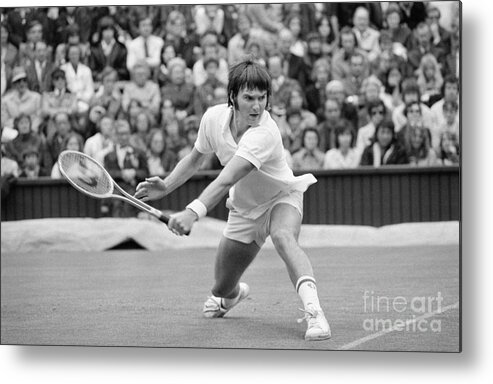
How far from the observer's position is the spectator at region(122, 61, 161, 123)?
611 cm

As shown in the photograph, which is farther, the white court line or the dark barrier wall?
the dark barrier wall

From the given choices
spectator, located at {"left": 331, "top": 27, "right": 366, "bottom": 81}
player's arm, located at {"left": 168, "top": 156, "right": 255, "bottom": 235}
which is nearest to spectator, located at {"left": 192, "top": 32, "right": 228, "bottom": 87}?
spectator, located at {"left": 331, "top": 27, "right": 366, "bottom": 81}

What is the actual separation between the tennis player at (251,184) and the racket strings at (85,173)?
0.17 meters

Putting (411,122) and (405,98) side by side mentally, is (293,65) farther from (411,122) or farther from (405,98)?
(411,122)

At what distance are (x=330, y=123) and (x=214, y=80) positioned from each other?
0.58 meters

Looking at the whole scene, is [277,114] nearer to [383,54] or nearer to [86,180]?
[383,54]

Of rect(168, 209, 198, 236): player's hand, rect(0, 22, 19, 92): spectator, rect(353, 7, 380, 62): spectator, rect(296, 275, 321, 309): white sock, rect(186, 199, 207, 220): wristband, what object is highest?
rect(353, 7, 380, 62): spectator

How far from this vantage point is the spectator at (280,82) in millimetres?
6340

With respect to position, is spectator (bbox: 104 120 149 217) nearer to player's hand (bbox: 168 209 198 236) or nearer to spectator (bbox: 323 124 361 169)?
spectator (bbox: 323 124 361 169)

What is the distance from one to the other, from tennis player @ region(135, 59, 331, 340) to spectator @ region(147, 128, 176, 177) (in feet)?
3.28

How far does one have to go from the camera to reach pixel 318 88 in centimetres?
627

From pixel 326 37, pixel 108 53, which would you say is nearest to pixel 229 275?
pixel 108 53

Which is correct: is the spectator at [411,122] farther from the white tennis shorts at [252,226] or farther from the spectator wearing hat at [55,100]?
the spectator wearing hat at [55,100]

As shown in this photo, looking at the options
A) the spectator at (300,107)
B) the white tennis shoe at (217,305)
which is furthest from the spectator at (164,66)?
the white tennis shoe at (217,305)
